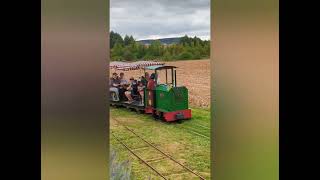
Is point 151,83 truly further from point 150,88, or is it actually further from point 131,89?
point 131,89

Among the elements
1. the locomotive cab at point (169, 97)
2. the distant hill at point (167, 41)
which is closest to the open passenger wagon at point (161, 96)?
the locomotive cab at point (169, 97)

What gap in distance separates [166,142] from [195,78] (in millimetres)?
525

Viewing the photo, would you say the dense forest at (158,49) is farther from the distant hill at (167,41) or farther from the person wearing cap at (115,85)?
the person wearing cap at (115,85)

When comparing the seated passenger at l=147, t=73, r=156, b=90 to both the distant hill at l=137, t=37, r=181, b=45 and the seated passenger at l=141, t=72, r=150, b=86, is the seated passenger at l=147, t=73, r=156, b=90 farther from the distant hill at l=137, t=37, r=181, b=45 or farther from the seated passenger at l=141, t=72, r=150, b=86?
the distant hill at l=137, t=37, r=181, b=45

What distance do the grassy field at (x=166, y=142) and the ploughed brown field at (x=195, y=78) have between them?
82mm

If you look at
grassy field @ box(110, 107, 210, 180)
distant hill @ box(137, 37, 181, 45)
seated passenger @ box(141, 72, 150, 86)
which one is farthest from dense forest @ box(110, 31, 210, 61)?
grassy field @ box(110, 107, 210, 180)

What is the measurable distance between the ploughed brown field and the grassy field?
0.27 ft

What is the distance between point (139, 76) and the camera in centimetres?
270

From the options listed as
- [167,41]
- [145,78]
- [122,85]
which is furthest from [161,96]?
[167,41]

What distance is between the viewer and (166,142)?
2.58m

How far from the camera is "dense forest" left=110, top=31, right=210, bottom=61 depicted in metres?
2.50
